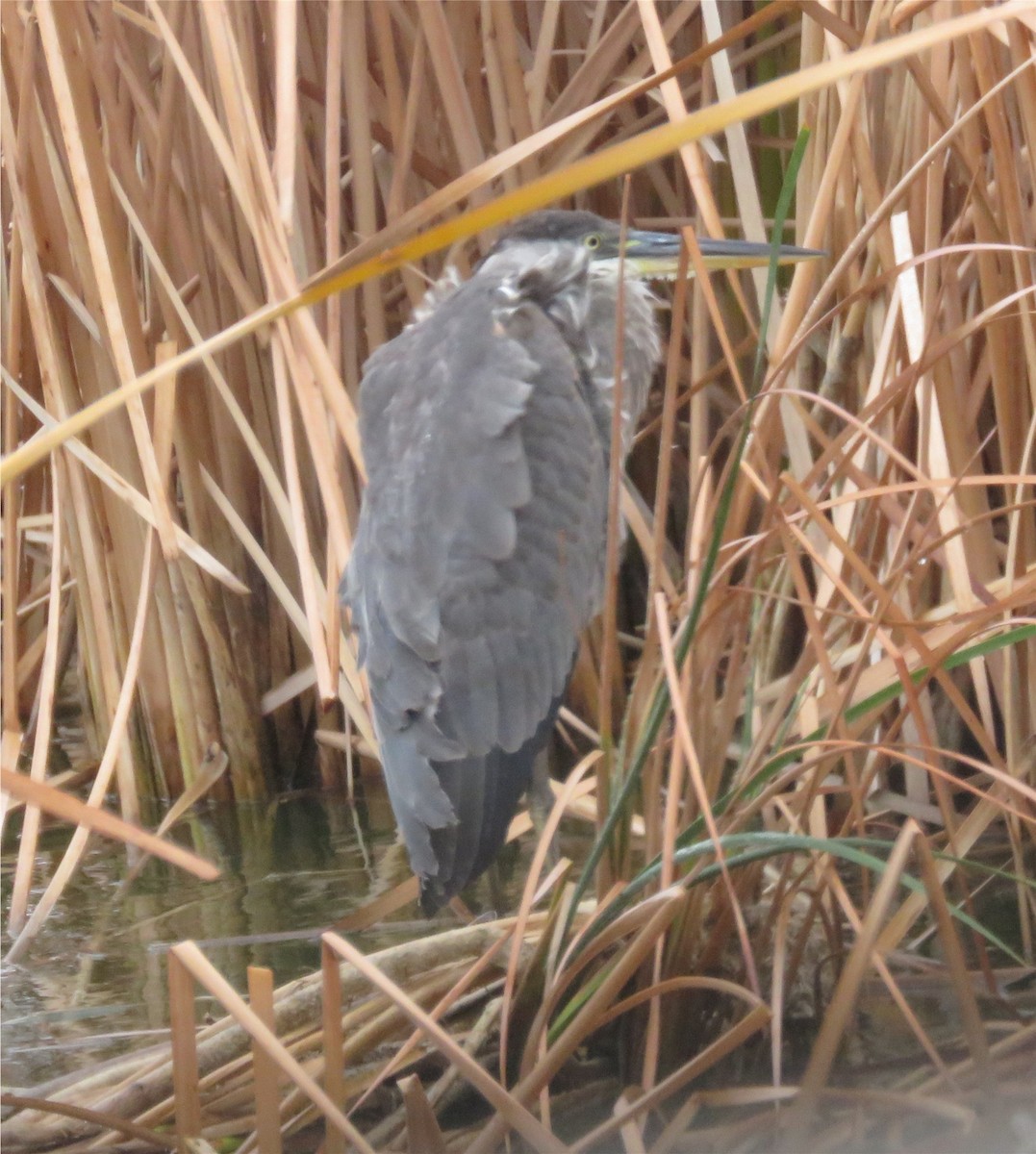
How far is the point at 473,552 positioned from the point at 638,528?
0.39 meters

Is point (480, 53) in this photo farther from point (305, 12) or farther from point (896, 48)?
point (896, 48)

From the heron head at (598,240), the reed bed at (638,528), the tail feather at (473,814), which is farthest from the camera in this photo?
the heron head at (598,240)

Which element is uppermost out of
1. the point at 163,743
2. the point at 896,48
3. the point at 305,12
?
the point at 305,12

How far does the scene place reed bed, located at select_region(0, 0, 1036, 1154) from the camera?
4.33ft

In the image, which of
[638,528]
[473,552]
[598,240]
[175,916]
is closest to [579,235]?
[598,240]

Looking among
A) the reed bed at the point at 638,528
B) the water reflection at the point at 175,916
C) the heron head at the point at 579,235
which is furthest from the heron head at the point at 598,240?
the water reflection at the point at 175,916

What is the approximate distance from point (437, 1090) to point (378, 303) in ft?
5.17

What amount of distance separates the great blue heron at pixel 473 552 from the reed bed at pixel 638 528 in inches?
3.8

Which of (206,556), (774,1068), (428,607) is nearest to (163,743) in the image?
(206,556)

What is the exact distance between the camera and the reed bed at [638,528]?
4.33ft

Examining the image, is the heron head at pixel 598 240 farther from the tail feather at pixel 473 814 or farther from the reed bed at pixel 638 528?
the tail feather at pixel 473 814

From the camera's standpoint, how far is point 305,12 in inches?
97.7

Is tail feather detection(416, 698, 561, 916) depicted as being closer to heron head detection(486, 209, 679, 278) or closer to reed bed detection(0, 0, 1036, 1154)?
reed bed detection(0, 0, 1036, 1154)

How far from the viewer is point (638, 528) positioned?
2.20 metres
